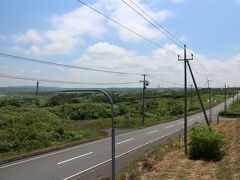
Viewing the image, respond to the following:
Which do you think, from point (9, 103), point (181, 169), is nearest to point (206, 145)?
point (181, 169)

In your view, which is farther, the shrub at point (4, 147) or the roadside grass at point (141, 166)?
the shrub at point (4, 147)

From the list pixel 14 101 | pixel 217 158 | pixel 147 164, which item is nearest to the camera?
pixel 147 164

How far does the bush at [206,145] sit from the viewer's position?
2284 cm

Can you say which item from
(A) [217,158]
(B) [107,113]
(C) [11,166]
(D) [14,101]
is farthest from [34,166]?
(B) [107,113]

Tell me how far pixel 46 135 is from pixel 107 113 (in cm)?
3900

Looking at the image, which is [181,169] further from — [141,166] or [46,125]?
[46,125]

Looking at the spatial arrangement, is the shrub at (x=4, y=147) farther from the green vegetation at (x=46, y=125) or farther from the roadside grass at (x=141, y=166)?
the roadside grass at (x=141, y=166)

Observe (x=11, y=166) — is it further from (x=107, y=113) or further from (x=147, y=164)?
(x=107, y=113)

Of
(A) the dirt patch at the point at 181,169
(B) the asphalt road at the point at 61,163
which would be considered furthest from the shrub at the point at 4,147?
(A) the dirt patch at the point at 181,169

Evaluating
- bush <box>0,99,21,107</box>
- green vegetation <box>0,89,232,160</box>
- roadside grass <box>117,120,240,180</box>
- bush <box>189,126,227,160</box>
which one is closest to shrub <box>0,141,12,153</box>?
green vegetation <box>0,89,232,160</box>

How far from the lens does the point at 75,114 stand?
64.3 meters

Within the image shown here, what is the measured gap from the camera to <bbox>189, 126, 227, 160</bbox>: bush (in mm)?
22844

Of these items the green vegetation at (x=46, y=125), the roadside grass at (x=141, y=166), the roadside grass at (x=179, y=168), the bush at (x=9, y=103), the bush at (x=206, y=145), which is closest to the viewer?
the roadside grass at (x=179, y=168)

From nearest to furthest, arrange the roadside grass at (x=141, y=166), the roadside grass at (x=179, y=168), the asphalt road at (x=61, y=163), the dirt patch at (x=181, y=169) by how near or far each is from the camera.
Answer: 1. the roadside grass at (x=179, y=168)
2. the dirt patch at (x=181, y=169)
3. the roadside grass at (x=141, y=166)
4. the asphalt road at (x=61, y=163)
